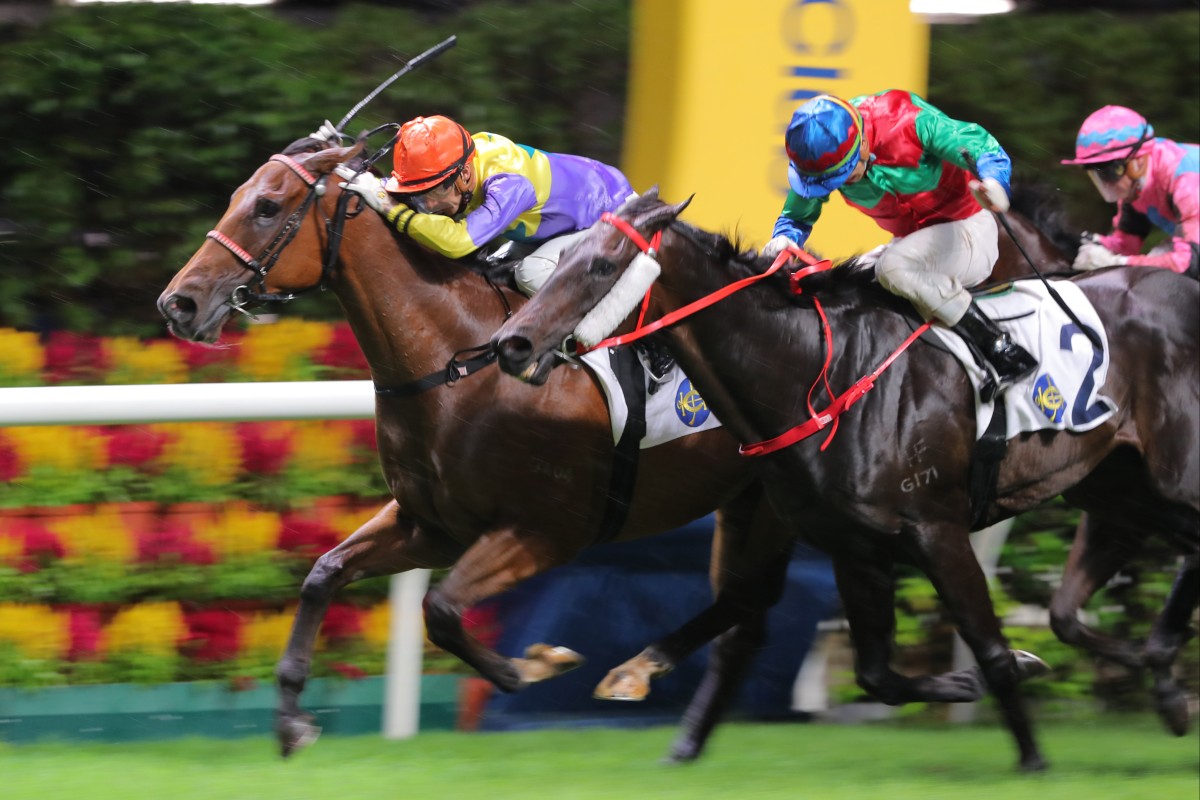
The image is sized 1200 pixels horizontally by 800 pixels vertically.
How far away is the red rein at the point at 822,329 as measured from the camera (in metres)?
4.31

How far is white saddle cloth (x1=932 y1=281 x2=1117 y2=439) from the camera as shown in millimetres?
4934

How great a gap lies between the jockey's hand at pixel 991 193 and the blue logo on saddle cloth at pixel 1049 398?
0.67 meters

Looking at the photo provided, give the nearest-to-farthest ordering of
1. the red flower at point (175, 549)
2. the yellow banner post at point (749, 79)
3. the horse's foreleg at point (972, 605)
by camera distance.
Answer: the horse's foreleg at point (972, 605) → the red flower at point (175, 549) → the yellow banner post at point (749, 79)

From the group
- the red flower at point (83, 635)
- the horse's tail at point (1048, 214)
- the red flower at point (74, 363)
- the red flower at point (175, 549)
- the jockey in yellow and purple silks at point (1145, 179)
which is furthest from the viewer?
the horse's tail at point (1048, 214)

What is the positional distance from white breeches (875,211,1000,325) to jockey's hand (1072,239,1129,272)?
818mm

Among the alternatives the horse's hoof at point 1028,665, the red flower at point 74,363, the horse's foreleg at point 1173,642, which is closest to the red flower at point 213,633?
the red flower at point 74,363

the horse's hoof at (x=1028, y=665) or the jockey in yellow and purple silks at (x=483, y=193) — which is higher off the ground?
the jockey in yellow and purple silks at (x=483, y=193)

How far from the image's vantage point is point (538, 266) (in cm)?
512

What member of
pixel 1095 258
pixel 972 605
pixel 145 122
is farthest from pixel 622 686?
pixel 145 122

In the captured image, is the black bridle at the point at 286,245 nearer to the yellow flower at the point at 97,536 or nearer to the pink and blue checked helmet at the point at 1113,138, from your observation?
the yellow flower at the point at 97,536

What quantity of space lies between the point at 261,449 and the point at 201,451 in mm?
179

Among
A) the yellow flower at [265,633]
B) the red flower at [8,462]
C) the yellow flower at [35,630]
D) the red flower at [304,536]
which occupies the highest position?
the red flower at [8,462]

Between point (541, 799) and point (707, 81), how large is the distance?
2.41 m

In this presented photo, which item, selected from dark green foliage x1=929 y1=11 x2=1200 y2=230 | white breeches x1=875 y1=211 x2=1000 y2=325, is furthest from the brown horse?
dark green foliage x1=929 y1=11 x2=1200 y2=230
